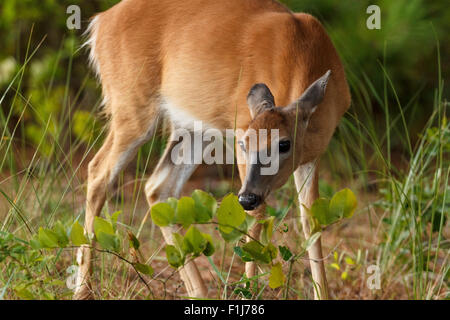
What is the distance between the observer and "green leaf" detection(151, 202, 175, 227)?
2.29 metres

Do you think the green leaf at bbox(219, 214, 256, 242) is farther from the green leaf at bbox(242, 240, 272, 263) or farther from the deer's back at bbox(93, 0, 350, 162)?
the deer's back at bbox(93, 0, 350, 162)

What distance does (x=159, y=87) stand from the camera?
4.57m

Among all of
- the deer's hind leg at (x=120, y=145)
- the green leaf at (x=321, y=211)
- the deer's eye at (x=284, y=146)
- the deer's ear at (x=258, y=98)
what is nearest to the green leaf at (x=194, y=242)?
the green leaf at (x=321, y=211)

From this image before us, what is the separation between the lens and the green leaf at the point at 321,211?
237 cm

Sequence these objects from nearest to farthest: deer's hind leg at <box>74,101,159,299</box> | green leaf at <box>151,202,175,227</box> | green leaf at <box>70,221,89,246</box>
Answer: green leaf at <box>151,202,175,227</box> → green leaf at <box>70,221,89,246</box> → deer's hind leg at <box>74,101,159,299</box>

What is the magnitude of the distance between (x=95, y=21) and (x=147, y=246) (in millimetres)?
1656

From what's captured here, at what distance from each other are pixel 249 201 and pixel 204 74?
1.40 meters

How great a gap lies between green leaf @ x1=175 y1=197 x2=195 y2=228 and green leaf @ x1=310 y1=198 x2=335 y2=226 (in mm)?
396

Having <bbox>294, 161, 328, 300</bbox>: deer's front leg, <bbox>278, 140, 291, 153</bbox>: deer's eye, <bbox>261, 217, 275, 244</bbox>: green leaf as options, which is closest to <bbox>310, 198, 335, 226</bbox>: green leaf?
<bbox>261, 217, 275, 244</bbox>: green leaf

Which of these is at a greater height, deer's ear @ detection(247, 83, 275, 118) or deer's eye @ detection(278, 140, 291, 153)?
deer's ear @ detection(247, 83, 275, 118)

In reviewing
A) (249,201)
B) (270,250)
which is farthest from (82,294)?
(270,250)

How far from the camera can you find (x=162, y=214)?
7.55 feet

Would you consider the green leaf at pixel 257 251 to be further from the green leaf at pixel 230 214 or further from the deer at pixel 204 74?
the deer at pixel 204 74
